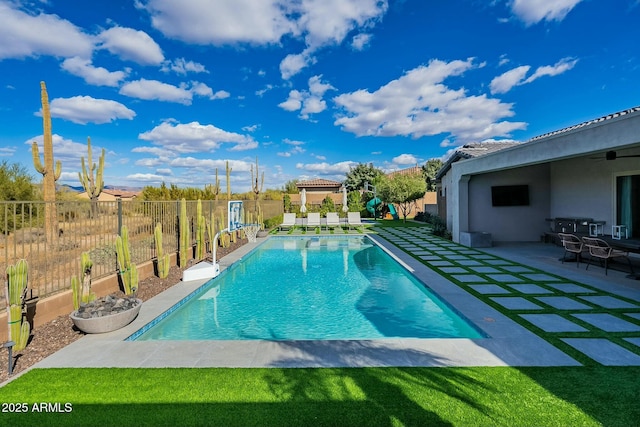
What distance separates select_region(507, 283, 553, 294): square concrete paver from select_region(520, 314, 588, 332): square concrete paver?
1.43 m

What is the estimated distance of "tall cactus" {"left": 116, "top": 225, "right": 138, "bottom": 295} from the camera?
6168mm

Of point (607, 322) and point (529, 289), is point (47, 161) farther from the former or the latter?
point (607, 322)

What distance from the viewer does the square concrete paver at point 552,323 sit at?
4461 mm

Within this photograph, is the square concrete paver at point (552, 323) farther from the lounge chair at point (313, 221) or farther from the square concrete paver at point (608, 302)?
the lounge chair at point (313, 221)

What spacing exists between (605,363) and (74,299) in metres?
7.45

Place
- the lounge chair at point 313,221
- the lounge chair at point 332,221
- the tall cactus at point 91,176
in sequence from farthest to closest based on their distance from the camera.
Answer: the lounge chair at point 313,221, the lounge chair at point 332,221, the tall cactus at point 91,176

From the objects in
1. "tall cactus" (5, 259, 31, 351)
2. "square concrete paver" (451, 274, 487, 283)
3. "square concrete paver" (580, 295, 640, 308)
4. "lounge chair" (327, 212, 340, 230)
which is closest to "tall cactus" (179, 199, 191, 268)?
"tall cactus" (5, 259, 31, 351)

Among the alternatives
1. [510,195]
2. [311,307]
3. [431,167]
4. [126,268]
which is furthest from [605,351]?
[431,167]

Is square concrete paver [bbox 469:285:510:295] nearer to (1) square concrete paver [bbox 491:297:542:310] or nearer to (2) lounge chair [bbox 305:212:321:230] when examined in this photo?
(1) square concrete paver [bbox 491:297:542:310]

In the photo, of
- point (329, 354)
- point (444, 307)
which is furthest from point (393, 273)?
point (329, 354)

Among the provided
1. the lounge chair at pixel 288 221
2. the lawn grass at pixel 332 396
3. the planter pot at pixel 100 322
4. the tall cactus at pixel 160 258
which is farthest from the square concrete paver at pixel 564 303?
the lounge chair at pixel 288 221

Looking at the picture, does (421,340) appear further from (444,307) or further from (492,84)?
(492,84)

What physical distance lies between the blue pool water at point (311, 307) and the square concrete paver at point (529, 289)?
1845 millimetres

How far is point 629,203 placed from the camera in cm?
912
